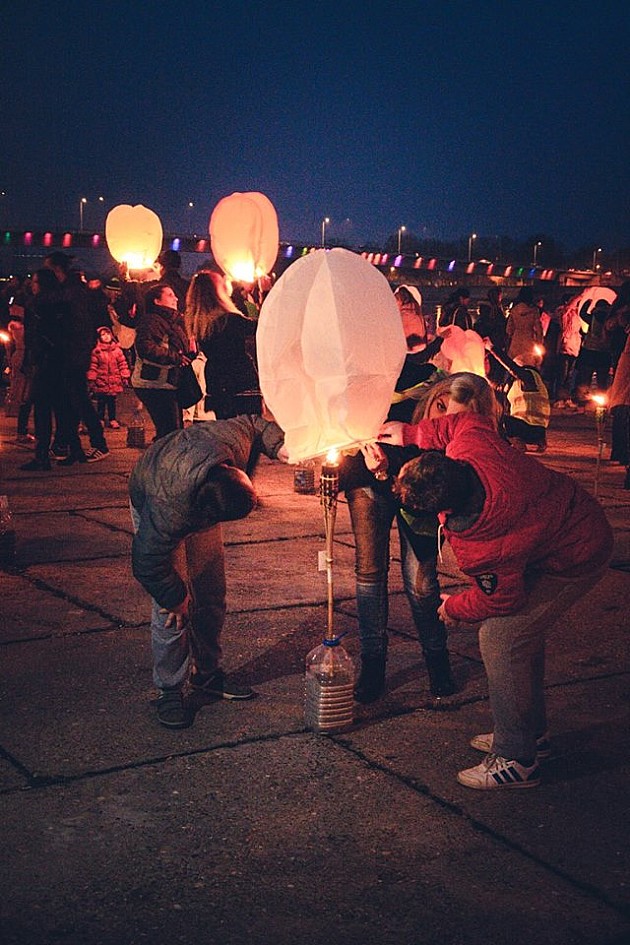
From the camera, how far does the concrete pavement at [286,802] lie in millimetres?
3396

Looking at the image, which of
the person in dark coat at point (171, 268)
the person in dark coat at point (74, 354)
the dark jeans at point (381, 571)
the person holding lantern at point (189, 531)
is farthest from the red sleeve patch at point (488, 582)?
the person in dark coat at point (74, 354)

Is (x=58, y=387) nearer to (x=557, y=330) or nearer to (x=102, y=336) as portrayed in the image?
(x=102, y=336)

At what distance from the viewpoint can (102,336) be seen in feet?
49.3

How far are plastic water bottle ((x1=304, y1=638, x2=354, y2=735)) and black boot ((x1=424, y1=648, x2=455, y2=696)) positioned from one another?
559 millimetres

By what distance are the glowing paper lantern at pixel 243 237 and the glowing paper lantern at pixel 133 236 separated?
245cm

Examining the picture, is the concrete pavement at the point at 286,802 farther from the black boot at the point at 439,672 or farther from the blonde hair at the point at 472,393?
the blonde hair at the point at 472,393

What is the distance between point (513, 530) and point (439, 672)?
59.1 inches

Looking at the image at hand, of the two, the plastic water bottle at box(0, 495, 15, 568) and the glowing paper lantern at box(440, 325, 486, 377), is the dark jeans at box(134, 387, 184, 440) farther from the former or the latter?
the glowing paper lantern at box(440, 325, 486, 377)

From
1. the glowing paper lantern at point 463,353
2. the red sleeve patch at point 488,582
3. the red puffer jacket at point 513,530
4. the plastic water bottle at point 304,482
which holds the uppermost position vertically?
the glowing paper lantern at point 463,353

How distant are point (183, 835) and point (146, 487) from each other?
4.70 feet

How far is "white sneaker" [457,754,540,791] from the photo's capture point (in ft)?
14.2

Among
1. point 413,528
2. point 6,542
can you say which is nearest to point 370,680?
point 413,528

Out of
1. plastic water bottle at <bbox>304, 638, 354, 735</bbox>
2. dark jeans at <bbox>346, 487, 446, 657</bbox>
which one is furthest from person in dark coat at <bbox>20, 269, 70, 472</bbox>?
plastic water bottle at <bbox>304, 638, 354, 735</bbox>

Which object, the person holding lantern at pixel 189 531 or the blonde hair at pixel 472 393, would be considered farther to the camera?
the blonde hair at pixel 472 393
